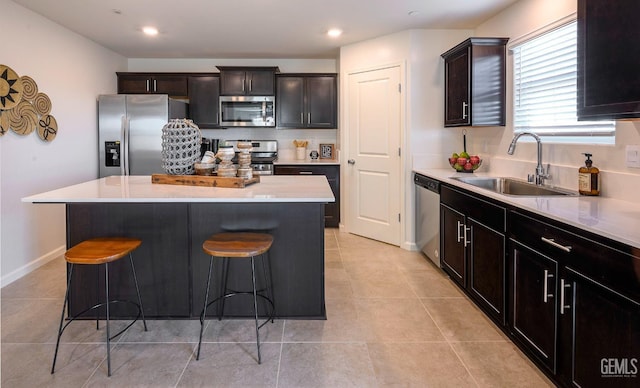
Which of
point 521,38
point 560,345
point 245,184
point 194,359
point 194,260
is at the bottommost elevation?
point 194,359

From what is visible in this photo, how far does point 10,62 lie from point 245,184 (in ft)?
8.03

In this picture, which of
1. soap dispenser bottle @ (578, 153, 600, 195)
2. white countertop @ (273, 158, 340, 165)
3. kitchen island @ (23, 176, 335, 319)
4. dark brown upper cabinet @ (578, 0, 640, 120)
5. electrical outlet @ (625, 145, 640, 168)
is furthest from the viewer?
white countertop @ (273, 158, 340, 165)

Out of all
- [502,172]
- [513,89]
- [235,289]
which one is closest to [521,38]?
[513,89]

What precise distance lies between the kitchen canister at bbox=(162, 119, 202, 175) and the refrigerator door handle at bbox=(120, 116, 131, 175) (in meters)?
2.10

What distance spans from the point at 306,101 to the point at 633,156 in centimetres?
417

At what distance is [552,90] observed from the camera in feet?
9.91

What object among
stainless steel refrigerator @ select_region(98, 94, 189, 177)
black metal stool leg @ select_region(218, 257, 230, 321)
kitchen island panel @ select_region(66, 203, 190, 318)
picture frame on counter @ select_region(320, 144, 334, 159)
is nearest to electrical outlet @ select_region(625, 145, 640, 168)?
black metal stool leg @ select_region(218, 257, 230, 321)

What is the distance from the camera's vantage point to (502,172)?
12.2ft

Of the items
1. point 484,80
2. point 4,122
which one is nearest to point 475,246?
point 484,80

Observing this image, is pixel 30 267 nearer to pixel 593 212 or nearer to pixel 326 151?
pixel 326 151

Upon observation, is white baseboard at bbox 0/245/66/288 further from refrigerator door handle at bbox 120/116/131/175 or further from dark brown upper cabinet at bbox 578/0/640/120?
dark brown upper cabinet at bbox 578/0/640/120

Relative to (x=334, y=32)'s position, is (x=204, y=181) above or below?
below

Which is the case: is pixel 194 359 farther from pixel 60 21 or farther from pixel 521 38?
pixel 60 21

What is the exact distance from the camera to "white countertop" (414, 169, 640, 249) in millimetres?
1573
